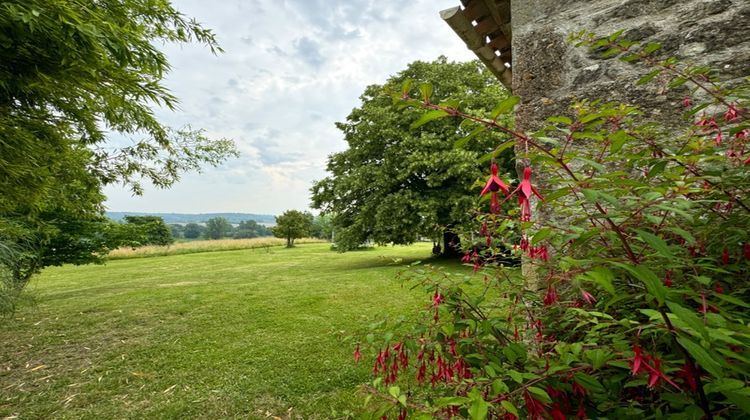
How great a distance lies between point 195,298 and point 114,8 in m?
5.74

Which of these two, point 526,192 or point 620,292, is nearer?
point 526,192

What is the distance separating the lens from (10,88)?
2158 mm

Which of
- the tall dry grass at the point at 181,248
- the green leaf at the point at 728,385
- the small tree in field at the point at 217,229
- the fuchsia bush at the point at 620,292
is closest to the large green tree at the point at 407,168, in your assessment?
the fuchsia bush at the point at 620,292

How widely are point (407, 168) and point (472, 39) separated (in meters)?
7.28

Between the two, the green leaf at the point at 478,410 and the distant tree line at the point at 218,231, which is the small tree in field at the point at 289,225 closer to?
the green leaf at the point at 478,410

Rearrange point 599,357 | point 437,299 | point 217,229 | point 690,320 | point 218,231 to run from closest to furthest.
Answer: point 690,320 < point 599,357 < point 437,299 < point 218,231 < point 217,229

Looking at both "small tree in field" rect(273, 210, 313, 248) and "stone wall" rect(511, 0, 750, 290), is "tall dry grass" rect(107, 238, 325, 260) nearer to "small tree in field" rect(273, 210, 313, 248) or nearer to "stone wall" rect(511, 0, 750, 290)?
"small tree in field" rect(273, 210, 313, 248)

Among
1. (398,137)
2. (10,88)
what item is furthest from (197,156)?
(398,137)

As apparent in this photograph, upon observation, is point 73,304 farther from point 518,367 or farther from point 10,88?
point 518,367

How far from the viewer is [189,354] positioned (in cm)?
386

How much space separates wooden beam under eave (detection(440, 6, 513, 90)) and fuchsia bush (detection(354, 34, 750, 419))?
145 cm

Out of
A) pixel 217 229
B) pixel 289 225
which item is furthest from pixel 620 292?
pixel 217 229

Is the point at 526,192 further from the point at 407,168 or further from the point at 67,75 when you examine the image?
the point at 407,168

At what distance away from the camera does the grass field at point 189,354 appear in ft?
9.09
